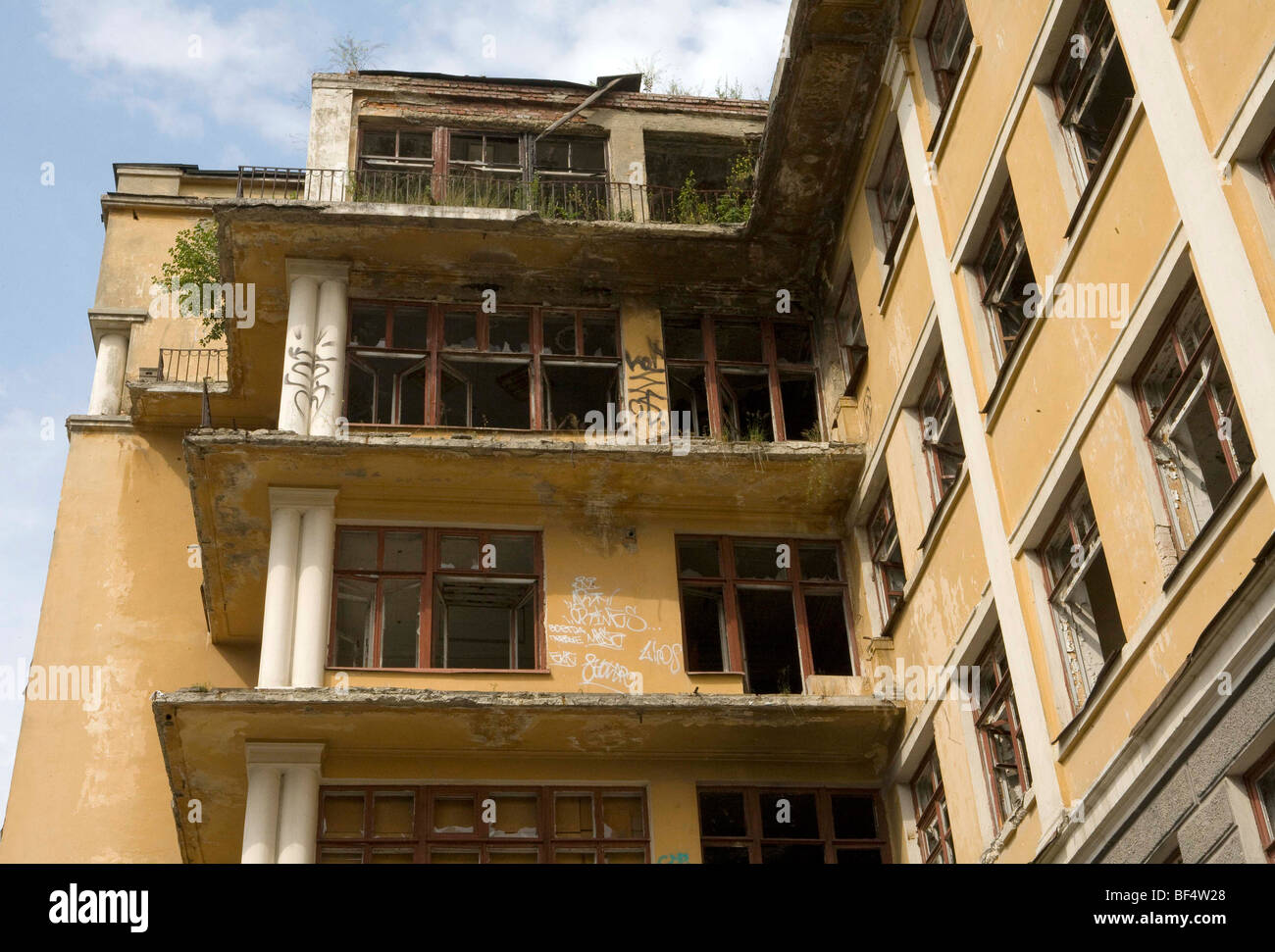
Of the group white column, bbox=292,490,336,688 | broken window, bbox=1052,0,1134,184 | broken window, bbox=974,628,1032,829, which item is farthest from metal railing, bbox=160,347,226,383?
broken window, bbox=1052,0,1134,184

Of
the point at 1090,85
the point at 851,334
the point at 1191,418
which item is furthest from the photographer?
the point at 851,334

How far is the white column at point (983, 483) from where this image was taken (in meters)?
12.7

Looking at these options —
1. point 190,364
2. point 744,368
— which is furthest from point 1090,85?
point 190,364

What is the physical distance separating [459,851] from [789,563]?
17.4 feet

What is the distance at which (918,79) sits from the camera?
1673 cm

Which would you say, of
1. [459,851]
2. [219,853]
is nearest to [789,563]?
[459,851]

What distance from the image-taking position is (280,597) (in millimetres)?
16641

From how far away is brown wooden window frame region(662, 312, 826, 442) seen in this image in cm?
1936

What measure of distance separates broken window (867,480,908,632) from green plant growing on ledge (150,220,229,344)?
9971 millimetres

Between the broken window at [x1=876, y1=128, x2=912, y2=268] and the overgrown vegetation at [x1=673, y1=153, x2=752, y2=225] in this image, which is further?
the overgrown vegetation at [x1=673, y1=153, x2=752, y2=225]

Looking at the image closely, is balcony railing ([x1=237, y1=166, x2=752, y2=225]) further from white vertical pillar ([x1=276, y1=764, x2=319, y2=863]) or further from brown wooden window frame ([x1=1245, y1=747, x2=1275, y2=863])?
brown wooden window frame ([x1=1245, y1=747, x2=1275, y2=863])

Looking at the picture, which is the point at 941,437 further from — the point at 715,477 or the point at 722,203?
the point at 722,203

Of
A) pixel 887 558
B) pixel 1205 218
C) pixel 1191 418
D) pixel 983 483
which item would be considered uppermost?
pixel 887 558

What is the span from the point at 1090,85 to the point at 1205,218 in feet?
9.25
